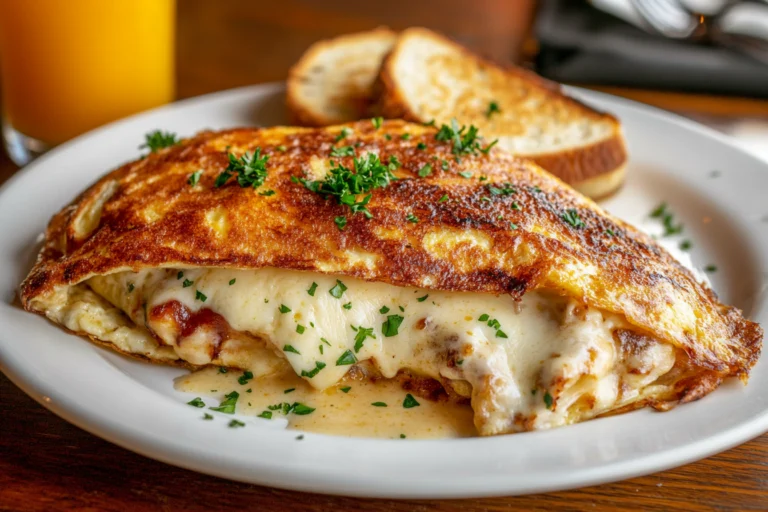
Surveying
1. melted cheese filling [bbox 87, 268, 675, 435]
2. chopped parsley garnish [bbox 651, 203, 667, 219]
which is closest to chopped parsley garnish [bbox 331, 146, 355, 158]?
melted cheese filling [bbox 87, 268, 675, 435]

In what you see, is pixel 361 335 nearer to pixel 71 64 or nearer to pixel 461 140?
pixel 461 140

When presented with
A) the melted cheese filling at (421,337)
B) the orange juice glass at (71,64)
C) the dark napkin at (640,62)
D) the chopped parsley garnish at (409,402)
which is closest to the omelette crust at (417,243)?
the melted cheese filling at (421,337)

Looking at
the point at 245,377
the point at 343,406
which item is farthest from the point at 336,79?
the point at 343,406

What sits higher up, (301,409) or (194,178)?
(194,178)

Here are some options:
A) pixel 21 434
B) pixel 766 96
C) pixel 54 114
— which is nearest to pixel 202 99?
pixel 54 114

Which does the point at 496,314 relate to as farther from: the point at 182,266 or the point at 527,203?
the point at 182,266
